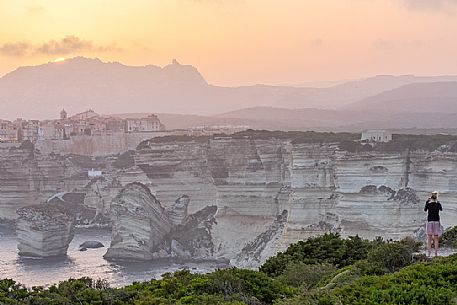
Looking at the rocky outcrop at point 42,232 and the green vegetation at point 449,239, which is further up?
the green vegetation at point 449,239

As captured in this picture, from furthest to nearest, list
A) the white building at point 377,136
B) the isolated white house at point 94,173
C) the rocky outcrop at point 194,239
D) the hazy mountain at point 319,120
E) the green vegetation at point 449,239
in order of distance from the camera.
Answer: the hazy mountain at point 319,120 → the isolated white house at point 94,173 → the rocky outcrop at point 194,239 → the white building at point 377,136 → the green vegetation at point 449,239

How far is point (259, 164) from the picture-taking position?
38.7 meters

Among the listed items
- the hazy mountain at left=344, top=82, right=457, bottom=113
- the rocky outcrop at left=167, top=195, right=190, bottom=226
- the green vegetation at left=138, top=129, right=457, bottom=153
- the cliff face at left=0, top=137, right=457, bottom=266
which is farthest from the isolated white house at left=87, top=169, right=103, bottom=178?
the hazy mountain at left=344, top=82, right=457, bottom=113

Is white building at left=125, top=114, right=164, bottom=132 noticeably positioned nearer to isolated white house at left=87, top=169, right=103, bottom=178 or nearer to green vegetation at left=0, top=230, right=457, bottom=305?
isolated white house at left=87, top=169, right=103, bottom=178

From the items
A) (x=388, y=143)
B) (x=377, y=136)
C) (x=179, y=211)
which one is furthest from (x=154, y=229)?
(x=388, y=143)

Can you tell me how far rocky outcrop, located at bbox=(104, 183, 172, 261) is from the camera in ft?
125

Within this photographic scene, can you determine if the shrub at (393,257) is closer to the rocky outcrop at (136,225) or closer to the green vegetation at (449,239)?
the green vegetation at (449,239)

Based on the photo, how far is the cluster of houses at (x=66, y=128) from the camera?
2328 inches

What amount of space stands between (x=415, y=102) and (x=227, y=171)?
110291mm

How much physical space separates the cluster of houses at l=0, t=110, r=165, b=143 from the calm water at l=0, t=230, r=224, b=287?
755 inches

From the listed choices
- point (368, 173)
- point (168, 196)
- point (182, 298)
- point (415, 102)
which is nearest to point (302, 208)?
point (368, 173)

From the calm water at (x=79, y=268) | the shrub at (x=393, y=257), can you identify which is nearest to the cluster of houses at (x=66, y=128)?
the calm water at (x=79, y=268)

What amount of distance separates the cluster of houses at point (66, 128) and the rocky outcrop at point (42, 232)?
16773mm

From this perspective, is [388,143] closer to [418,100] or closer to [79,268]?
[79,268]
